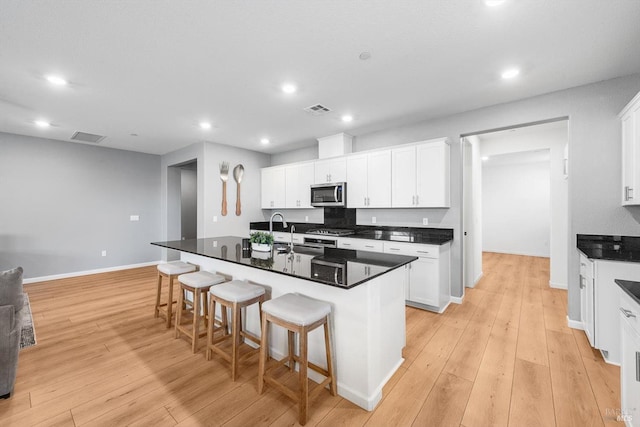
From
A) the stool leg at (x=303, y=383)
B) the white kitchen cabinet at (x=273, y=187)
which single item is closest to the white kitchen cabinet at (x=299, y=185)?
the white kitchen cabinet at (x=273, y=187)

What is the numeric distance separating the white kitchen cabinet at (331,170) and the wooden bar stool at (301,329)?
3069 mm

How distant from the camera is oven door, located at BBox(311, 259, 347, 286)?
155cm

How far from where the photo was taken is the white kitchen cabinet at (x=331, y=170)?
4.68 metres

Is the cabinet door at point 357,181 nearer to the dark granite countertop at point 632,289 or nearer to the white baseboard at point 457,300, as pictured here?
the white baseboard at point 457,300

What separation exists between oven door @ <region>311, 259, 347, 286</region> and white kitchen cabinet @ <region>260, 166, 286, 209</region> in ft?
12.4

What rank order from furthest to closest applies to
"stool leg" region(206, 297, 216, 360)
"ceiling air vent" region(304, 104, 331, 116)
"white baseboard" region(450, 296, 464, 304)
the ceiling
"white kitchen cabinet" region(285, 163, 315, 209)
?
"white kitchen cabinet" region(285, 163, 315, 209) → "white baseboard" region(450, 296, 464, 304) → "ceiling air vent" region(304, 104, 331, 116) → "stool leg" region(206, 297, 216, 360) → the ceiling

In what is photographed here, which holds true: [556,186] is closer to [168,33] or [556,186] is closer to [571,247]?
[571,247]

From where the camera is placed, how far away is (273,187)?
5.90m

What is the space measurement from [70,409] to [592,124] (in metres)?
5.25

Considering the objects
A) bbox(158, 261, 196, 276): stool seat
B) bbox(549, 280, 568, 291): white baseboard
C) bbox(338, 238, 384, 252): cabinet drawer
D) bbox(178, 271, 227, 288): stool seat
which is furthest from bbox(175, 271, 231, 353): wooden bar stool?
bbox(549, 280, 568, 291): white baseboard

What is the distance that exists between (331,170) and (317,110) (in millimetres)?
1397

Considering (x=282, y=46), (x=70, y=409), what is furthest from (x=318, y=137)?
(x=70, y=409)

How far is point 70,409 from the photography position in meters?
1.77

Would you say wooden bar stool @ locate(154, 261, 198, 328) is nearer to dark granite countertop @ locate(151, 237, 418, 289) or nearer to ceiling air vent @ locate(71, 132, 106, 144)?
dark granite countertop @ locate(151, 237, 418, 289)
